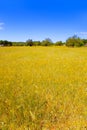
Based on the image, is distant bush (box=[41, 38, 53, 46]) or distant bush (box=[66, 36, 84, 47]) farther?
distant bush (box=[41, 38, 53, 46])

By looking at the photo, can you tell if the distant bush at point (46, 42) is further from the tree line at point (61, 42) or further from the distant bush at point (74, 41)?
the distant bush at point (74, 41)

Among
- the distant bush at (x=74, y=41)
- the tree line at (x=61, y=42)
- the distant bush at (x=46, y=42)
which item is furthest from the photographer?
the distant bush at (x=46, y=42)

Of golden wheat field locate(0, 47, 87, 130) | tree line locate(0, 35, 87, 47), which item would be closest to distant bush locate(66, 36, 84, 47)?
tree line locate(0, 35, 87, 47)

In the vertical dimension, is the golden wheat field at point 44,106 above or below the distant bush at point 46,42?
above

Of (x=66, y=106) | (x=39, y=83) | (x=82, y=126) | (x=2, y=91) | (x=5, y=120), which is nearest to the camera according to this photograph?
(x=82, y=126)

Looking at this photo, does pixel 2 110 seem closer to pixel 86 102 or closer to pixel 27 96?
pixel 27 96

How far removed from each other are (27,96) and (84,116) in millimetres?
1570

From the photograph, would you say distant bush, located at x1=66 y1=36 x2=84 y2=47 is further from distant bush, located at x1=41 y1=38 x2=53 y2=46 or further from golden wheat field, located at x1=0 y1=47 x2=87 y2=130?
golden wheat field, located at x1=0 y1=47 x2=87 y2=130

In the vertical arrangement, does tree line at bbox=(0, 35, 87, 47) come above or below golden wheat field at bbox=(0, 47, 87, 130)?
below

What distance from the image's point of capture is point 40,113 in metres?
4.19

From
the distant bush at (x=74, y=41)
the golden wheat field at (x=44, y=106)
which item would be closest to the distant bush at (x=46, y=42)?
the distant bush at (x=74, y=41)

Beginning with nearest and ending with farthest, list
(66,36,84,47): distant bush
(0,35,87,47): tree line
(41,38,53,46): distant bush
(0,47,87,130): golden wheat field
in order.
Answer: (0,47,87,130): golden wheat field
(66,36,84,47): distant bush
(0,35,87,47): tree line
(41,38,53,46): distant bush

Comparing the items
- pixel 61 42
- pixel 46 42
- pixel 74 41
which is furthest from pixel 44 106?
pixel 46 42

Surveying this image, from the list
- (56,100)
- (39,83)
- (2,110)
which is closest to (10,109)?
(2,110)
